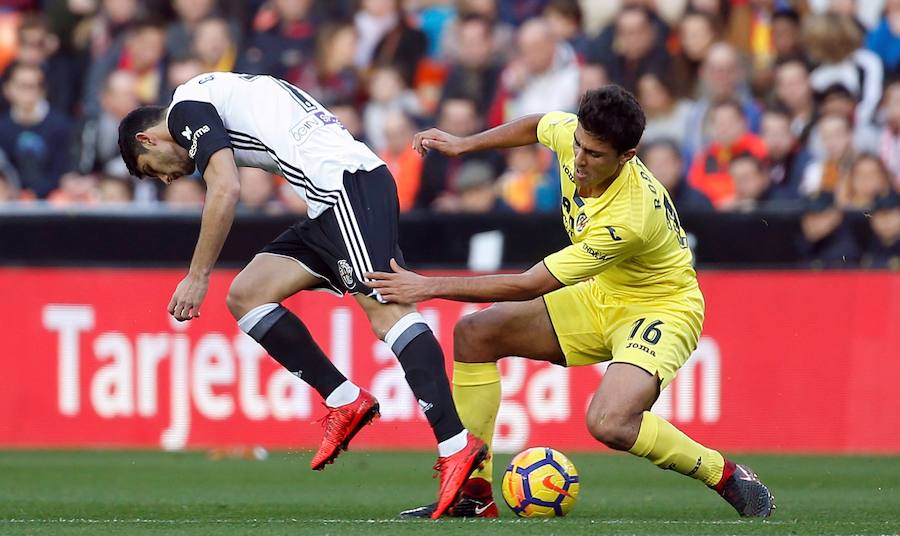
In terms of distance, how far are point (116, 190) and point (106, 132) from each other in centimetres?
106

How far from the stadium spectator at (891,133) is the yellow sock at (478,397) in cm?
559

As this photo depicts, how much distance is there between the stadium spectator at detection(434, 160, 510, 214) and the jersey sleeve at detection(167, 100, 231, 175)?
502cm

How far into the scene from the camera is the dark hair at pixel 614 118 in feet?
20.6

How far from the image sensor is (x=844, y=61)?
12094 millimetres

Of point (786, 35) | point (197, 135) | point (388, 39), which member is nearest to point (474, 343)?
point (197, 135)

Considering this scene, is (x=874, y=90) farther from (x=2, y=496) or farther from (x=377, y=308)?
(x=2, y=496)

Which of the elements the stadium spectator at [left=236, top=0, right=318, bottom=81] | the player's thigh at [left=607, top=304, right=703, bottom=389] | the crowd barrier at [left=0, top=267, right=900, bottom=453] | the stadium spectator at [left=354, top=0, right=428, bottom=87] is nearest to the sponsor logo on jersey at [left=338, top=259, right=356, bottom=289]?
the player's thigh at [left=607, top=304, right=703, bottom=389]

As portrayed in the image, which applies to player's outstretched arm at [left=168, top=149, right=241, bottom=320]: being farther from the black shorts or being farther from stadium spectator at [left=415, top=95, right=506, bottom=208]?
stadium spectator at [left=415, top=95, right=506, bottom=208]

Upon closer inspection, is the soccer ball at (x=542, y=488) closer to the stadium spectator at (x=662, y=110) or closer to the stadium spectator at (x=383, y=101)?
the stadium spectator at (x=662, y=110)

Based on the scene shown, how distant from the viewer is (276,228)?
10672 millimetres

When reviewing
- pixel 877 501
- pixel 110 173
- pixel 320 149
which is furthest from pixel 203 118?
pixel 110 173

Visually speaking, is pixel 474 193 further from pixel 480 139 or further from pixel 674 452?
pixel 674 452

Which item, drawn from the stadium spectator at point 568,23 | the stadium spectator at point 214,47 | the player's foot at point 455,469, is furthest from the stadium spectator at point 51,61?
the player's foot at point 455,469

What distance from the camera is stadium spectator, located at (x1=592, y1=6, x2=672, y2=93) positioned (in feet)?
40.9
